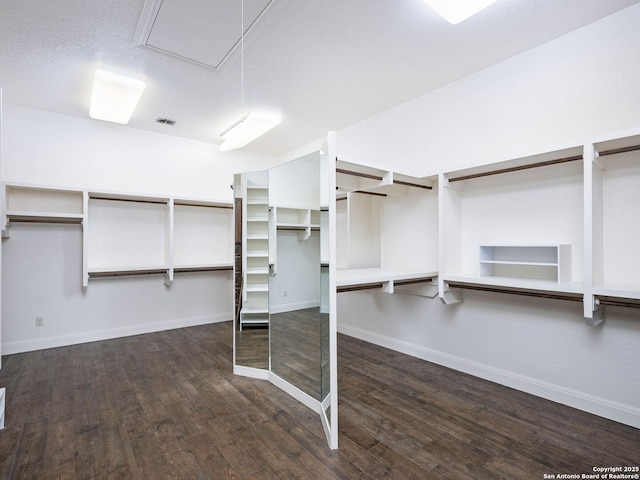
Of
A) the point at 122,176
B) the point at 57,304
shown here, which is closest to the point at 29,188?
the point at 122,176

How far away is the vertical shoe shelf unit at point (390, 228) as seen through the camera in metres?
3.17

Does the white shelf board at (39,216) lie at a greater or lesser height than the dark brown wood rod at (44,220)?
greater

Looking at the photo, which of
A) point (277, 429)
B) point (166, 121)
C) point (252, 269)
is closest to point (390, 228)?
point (252, 269)

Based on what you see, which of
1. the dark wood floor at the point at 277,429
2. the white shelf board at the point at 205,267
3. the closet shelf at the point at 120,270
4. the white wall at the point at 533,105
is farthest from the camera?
the white shelf board at the point at 205,267

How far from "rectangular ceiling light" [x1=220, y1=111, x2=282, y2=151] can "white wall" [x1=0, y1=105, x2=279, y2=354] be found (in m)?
1.39

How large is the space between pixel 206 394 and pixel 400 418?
65.3 inches

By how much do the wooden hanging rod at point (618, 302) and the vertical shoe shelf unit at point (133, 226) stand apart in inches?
175

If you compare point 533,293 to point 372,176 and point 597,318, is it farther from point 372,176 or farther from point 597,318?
point 372,176

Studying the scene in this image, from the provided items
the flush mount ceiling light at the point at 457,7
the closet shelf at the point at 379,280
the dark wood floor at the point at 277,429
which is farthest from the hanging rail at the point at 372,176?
the dark wood floor at the point at 277,429

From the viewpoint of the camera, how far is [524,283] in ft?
8.24

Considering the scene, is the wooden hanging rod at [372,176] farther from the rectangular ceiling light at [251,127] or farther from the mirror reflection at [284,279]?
the rectangular ceiling light at [251,127]

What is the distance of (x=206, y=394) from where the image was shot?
2785 mm

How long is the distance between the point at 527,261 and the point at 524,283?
0.38 metres

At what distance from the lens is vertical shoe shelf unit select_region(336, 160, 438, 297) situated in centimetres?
317
